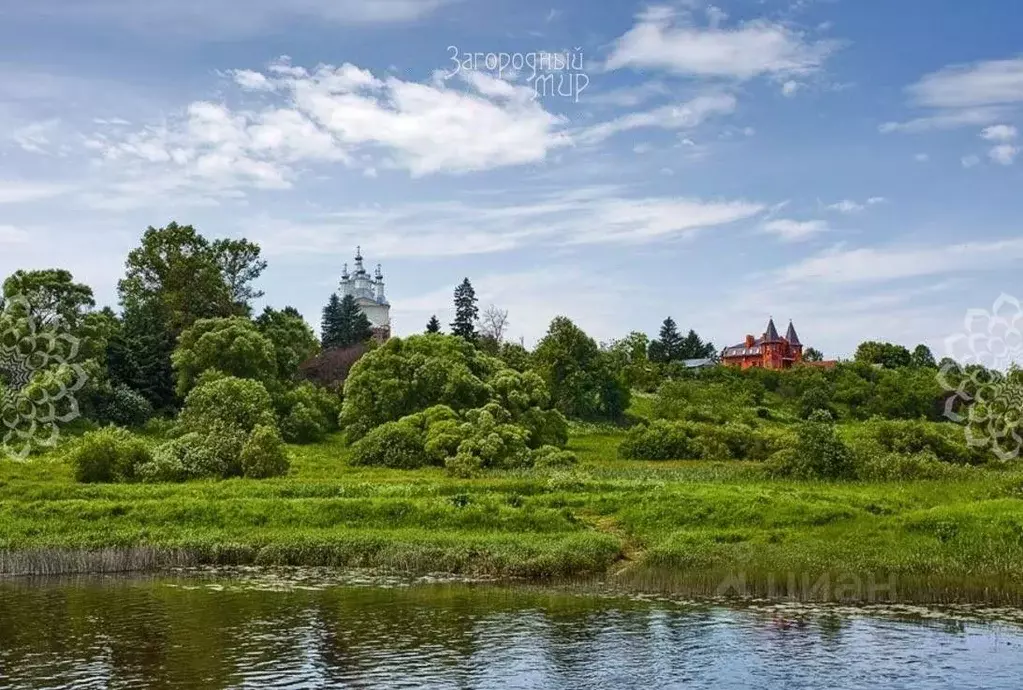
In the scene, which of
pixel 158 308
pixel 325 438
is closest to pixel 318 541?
pixel 325 438

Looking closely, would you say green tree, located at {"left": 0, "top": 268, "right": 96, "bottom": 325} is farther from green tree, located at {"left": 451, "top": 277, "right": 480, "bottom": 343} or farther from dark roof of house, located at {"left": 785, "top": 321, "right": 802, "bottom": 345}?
dark roof of house, located at {"left": 785, "top": 321, "right": 802, "bottom": 345}

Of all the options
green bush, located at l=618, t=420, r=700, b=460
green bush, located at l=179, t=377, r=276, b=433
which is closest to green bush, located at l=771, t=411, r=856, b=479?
green bush, located at l=618, t=420, r=700, b=460

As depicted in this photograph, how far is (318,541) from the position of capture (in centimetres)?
3512

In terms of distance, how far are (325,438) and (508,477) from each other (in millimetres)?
23249

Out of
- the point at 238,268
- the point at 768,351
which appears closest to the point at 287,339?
the point at 238,268

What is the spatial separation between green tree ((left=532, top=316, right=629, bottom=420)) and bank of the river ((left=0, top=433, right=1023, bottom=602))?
110ft

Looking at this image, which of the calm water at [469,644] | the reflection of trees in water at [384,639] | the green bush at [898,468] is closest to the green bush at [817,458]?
the green bush at [898,468]

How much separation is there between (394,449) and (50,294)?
90.2ft

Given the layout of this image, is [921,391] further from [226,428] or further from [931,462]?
[226,428]

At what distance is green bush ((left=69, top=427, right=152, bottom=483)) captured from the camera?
4638 centimetres

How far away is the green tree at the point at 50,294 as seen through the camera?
218 ft

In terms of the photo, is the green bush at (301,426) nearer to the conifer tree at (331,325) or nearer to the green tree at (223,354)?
the green tree at (223,354)

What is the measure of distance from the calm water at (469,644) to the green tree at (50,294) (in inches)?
1620

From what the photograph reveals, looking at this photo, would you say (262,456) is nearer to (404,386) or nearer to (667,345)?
(404,386)
